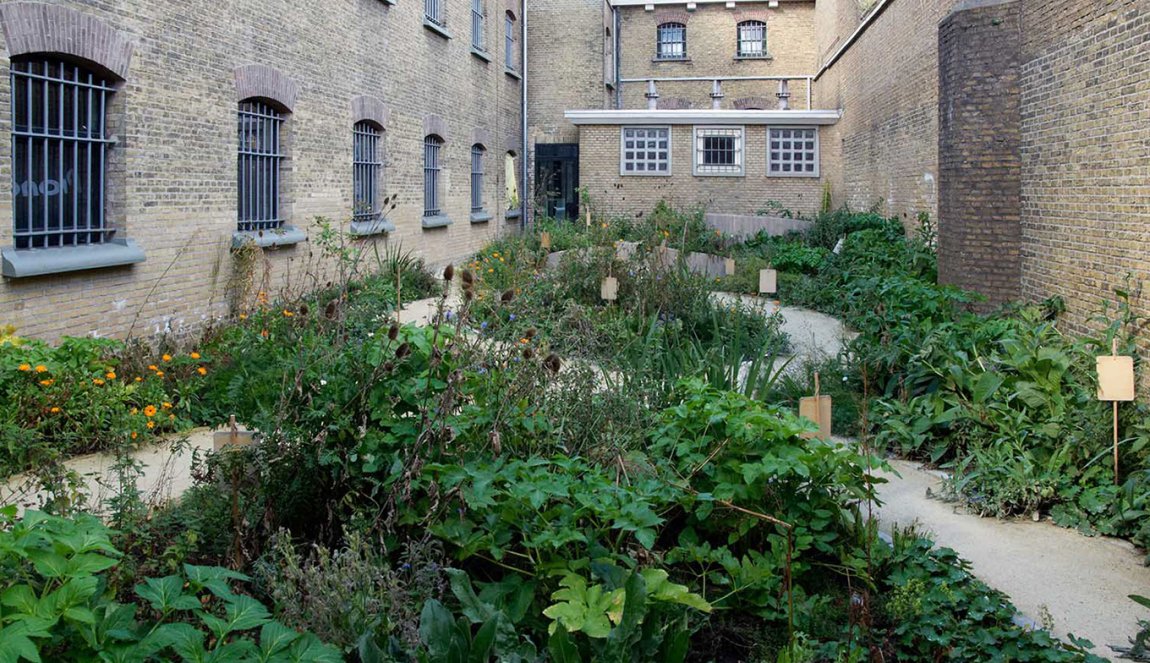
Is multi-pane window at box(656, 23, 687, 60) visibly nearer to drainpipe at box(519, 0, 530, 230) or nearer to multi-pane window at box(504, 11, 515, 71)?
drainpipe at box(519, 0, 530, 230)

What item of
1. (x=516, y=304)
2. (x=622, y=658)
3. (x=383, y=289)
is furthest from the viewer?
(x=383, y=289)

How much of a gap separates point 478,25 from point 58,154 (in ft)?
45.0

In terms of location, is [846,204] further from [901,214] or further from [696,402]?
[696,402]

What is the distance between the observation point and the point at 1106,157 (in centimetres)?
847

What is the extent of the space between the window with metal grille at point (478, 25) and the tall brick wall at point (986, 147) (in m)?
→ 11.4

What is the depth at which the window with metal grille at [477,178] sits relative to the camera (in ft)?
70.8

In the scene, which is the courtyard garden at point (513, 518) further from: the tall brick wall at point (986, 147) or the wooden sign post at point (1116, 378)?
the tall brick wall at point (986, 147)

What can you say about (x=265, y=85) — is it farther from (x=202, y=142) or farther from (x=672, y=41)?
(x=672, y=41)

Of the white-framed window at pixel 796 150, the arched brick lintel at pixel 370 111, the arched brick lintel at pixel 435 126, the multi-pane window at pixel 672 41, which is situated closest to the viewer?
the arched brick lintel at pixel 370 111

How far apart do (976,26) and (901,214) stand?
28.0 ft

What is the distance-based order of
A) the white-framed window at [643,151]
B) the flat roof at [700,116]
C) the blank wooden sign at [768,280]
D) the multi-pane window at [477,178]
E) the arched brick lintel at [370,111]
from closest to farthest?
1. the blank wooden sign at [768,280]
2. the arched brick lintel at [370,111]
3. the multi-pane window at [477,178]
4. the flat roof at [700,116]
5. the white-framed window at [643,151]

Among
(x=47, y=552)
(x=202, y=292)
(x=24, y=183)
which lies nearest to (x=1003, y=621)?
(x=47, y=552)

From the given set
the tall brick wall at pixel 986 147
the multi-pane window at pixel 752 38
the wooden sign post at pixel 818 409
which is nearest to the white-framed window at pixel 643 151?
the multi-pane window at pixel 752 38

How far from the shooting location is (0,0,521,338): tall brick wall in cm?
872
